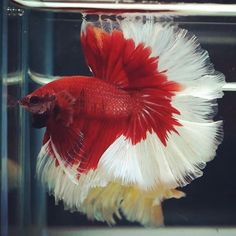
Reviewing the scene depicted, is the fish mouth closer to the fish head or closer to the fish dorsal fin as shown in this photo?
the fish head

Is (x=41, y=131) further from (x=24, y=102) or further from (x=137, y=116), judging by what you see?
(x=137, y=116)

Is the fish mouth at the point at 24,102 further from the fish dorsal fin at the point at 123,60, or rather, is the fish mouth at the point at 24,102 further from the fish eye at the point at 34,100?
the fish dorsal fin at the point at 123,60

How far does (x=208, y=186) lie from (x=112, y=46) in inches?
12.7

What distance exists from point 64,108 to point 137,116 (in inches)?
4.5

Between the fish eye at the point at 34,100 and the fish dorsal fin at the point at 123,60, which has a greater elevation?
the fish dorsal fin at the point at 123,60

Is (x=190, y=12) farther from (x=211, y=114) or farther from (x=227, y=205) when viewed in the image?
(x=227, y=205)

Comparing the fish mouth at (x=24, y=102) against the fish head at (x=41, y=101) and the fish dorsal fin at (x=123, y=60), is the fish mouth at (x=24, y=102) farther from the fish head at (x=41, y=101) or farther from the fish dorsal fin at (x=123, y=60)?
the fish dorsal fin at (x=123, y=60)

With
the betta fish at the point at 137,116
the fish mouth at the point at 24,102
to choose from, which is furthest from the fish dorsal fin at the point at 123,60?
the fish mouth at the point at 24,102

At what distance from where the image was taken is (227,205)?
88 centimetres

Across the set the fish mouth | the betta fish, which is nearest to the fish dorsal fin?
the betta fish

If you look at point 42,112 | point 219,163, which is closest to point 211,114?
point 219,163

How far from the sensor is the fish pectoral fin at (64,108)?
2.40 ft

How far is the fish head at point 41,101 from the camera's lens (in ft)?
2.41

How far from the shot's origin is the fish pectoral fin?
73 cm
